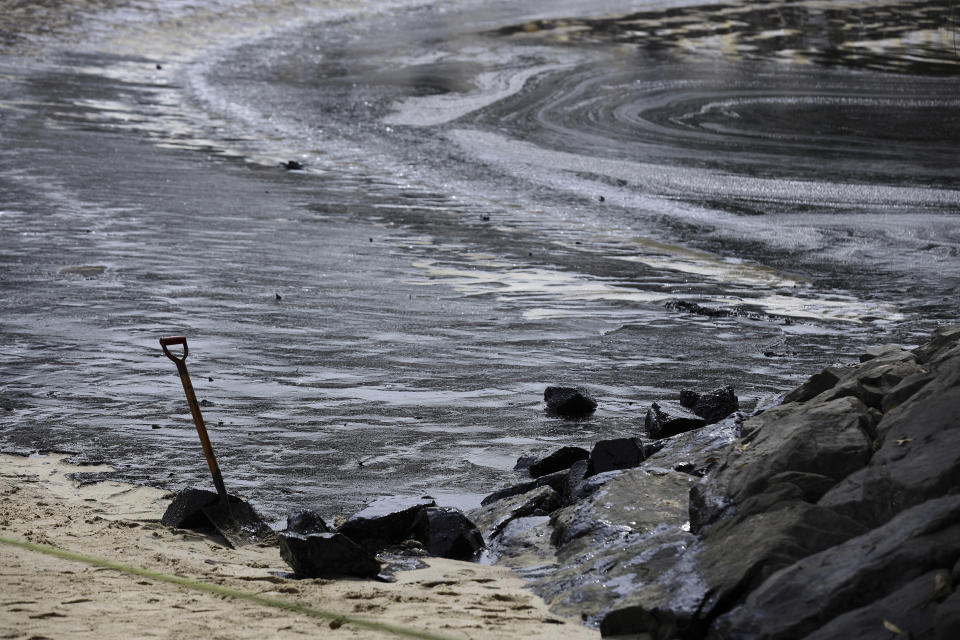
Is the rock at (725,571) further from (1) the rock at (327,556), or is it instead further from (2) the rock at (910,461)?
(1) the rock at (327,556)

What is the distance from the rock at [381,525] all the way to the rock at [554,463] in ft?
3.17

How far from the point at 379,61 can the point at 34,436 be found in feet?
66.1

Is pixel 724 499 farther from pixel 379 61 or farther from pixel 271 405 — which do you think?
pixel 379 61

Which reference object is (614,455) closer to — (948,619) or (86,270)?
(948,619)

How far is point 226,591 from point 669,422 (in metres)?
3.03

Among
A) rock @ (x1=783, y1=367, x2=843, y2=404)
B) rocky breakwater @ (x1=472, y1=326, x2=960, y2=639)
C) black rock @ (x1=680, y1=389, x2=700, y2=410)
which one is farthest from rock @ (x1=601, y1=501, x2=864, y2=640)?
black rock @ (x1=680, y1=389, x2=700, y2=410)

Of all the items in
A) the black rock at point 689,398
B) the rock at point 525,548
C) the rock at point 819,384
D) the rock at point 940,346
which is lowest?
the black rock at point 689,398

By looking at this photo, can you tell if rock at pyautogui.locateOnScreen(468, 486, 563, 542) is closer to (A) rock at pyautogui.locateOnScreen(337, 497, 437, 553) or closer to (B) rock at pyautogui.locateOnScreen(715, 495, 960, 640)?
(A) rock at pyautogui.locateOnScreen(337, 497, 437, 553)

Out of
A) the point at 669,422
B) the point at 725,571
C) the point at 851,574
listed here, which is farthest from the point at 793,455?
the point at 669,422

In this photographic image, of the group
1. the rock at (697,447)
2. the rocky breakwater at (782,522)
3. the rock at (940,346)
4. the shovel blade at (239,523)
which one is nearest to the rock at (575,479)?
the rocky breakwater at (782,522)

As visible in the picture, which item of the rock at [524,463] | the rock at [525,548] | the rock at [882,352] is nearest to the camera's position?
the rock at [525,548]

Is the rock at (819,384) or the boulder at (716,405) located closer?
the rock at (819,384)

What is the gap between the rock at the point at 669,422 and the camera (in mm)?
7219

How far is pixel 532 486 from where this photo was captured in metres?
6.60
